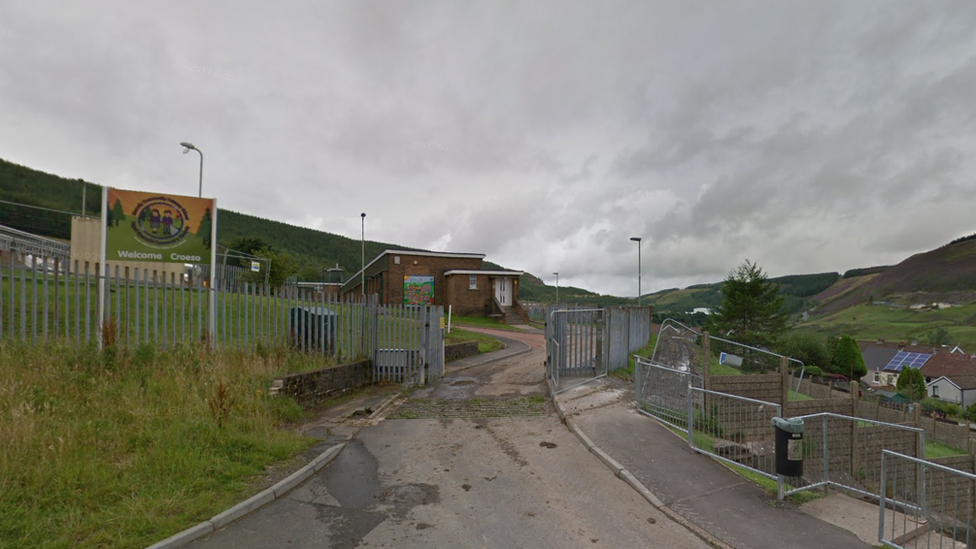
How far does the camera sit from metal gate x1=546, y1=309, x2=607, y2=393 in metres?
12.3

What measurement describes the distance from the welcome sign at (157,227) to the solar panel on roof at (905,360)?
290 ft

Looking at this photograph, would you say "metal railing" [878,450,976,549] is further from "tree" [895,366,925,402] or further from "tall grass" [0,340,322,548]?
"tree" [895,366,925,402]

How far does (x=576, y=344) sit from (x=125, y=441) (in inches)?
396

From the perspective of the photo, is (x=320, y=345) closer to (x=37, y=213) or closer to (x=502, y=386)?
(x=502, y=386)

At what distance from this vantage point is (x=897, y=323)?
4830 inches

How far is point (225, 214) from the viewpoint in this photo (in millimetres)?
107438

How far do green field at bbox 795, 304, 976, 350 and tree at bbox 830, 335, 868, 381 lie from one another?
5598 centimetres

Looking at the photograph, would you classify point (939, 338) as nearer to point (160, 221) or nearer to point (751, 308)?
point (751, 308)

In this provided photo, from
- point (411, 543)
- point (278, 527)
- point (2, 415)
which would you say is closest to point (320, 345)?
point (2, 415)

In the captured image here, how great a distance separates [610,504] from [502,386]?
731 centimetres

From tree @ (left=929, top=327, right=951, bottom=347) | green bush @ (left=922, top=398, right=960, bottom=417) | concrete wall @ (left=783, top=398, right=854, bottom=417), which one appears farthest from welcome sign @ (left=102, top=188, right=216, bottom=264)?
tree @ (left=929, top=327, right=951, bottom=347)

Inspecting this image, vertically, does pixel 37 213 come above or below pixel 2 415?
above

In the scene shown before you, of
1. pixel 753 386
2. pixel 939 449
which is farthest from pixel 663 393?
pixel 939 449

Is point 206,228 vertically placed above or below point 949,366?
above
